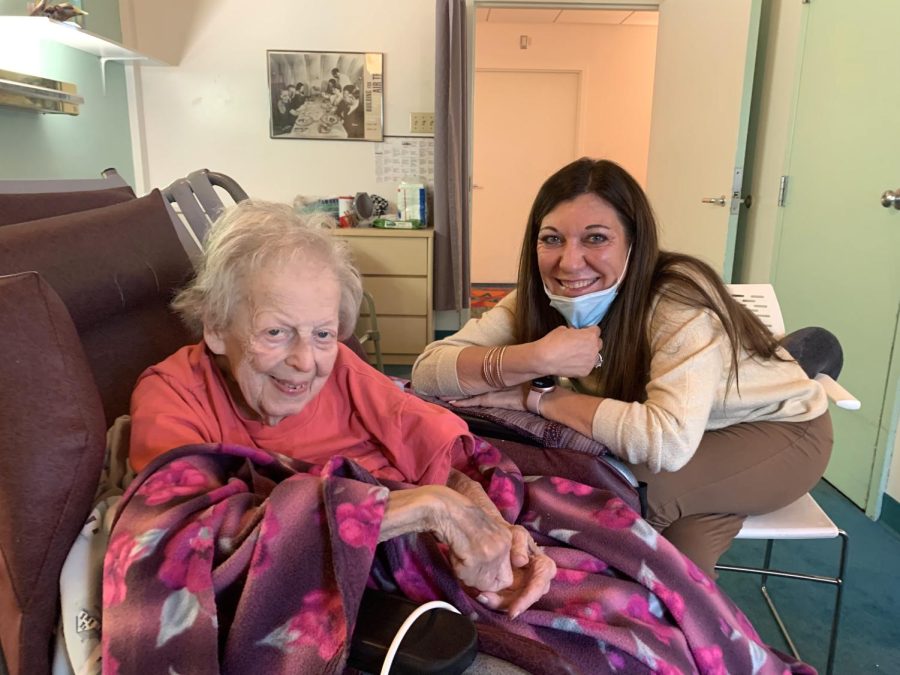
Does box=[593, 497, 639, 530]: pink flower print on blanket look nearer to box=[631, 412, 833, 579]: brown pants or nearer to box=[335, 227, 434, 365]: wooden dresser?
box=[631, 412, 833, 579]: brown pants

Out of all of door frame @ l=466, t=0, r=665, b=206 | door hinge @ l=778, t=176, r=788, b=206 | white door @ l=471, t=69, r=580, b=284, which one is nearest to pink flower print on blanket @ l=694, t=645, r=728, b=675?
door hinge @ l=778, t=176, r=788, b=206

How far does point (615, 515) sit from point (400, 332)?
9.23 feet

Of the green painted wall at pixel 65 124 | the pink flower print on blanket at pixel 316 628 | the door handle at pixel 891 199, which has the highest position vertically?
the green painted wall at pixel 65 124

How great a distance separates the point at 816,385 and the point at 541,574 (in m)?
0.84

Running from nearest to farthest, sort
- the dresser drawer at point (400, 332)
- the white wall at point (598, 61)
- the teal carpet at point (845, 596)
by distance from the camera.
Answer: the teal carpet at point (845, 596) < the dresser drawer at point (400, 332) < the white wall at point (598, 61)

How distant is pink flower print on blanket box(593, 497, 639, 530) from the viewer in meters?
0.94

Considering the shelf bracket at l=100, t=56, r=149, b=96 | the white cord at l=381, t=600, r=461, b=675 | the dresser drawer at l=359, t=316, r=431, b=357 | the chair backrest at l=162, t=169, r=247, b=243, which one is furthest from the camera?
the dresser drawer at l=359, t=316, r=431, b=357

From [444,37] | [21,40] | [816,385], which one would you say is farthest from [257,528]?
[444,37]

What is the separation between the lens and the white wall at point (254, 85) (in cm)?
376

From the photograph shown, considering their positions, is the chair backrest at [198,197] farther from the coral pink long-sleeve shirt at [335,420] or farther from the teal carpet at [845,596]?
the teal carpet at [845,596]

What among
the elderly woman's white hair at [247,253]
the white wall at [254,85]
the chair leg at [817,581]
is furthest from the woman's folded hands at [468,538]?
the white wall at [254,85]

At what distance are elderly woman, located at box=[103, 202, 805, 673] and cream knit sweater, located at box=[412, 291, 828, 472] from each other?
16 cm

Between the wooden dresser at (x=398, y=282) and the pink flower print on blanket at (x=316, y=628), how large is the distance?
9.52ft

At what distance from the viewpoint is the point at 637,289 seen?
1300 mm
